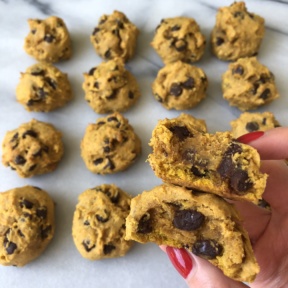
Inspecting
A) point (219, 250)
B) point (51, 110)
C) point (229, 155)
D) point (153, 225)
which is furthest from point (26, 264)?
point (229, 155)

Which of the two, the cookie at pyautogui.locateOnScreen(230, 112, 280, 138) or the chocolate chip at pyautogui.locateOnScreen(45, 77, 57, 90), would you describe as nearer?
the cookie at pyautogui.locateOnScreen(230, 112, 280, 138)

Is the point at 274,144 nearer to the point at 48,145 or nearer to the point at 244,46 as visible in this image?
the point at 244,46

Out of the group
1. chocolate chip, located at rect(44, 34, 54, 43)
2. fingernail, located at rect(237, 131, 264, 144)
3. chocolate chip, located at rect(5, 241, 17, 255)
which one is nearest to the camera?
fingernail, located at rect(237, 131, 264, 144)

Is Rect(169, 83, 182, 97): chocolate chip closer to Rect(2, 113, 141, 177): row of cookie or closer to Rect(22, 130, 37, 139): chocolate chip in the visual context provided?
Rect(2, 113, 141, 177): row of cookie

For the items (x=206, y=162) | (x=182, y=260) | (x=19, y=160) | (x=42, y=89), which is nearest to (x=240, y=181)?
(x=206, y=162)

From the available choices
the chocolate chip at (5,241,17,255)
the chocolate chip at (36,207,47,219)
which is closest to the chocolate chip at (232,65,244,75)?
the chocolate chip at (36,207,47,219)

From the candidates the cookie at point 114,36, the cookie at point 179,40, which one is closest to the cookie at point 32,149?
the cookie at point 114,36
